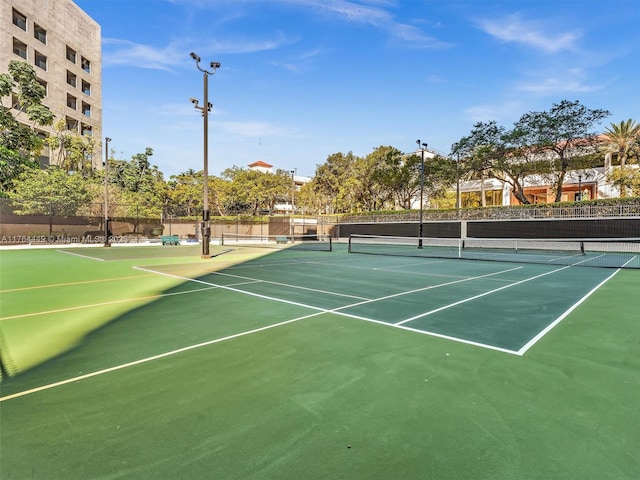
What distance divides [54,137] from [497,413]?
47.6 metres

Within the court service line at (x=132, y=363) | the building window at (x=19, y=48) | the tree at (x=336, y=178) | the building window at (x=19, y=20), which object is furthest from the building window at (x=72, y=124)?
the court service line at (x=132, y=363)

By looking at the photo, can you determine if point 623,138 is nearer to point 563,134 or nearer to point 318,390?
point 563,134

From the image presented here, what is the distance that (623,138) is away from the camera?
3569 cm

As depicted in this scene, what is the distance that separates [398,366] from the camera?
12.2 feet

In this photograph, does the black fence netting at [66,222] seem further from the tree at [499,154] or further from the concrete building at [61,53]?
the tree at [499,154]

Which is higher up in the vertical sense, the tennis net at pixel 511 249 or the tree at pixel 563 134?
the tree at pixel 563 134

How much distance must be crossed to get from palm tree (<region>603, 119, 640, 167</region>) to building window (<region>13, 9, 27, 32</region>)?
63067 millimetres

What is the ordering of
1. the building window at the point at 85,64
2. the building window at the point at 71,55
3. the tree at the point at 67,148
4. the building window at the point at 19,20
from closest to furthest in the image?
the building window at the point at 19,20
the tree at the point at 67,148
the building window at the point at 71,55
the building window at the point at 85,64

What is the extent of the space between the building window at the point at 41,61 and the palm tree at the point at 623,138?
206 feet

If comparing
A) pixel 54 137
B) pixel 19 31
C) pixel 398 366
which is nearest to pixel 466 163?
pixel 398 366

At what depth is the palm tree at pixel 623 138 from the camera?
35125mm

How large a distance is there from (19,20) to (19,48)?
300 centimetres

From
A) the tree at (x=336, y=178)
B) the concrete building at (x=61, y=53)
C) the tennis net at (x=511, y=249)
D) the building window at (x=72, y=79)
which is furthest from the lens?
the tree at (x=336, y=178)

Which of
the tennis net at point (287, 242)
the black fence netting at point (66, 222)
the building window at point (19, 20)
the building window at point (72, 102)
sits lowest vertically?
the tennis net at point (287, 242)
